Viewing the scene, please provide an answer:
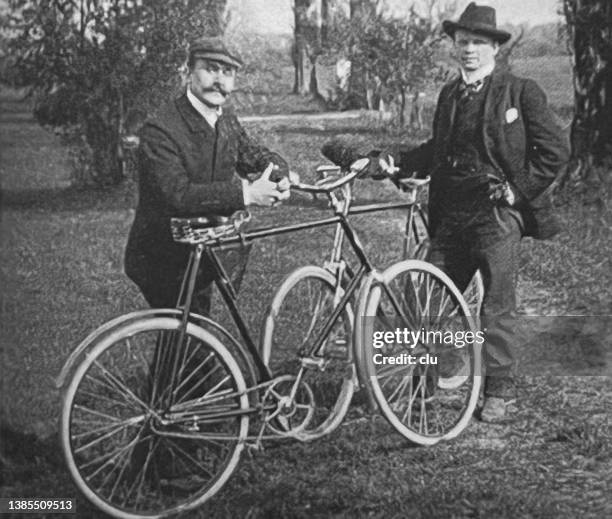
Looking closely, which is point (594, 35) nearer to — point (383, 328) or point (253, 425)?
point (383, 328)

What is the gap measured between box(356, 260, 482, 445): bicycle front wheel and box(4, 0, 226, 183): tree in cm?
128

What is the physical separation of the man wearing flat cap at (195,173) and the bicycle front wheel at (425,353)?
2.24 feet

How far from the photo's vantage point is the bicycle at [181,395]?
392cm

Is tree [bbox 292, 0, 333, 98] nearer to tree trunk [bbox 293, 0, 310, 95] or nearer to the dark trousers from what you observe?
tree trunk [bbox 293, 0, 310, 95]

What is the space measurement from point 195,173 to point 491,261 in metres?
1.33

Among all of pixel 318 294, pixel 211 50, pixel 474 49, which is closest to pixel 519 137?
pixel 474 49

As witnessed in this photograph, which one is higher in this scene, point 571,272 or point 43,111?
point 43,111

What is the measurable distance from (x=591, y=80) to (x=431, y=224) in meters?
0.93

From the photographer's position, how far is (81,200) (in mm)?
4398

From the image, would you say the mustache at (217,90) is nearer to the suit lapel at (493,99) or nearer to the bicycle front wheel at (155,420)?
the bicycle front wheel at (155,420)

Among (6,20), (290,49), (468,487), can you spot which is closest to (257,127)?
(290,49)

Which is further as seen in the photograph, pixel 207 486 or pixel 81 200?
pixel 81 200

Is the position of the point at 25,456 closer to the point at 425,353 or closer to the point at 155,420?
the point at 155,420

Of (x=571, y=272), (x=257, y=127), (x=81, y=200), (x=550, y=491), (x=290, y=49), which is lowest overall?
(x=550, y=491)
